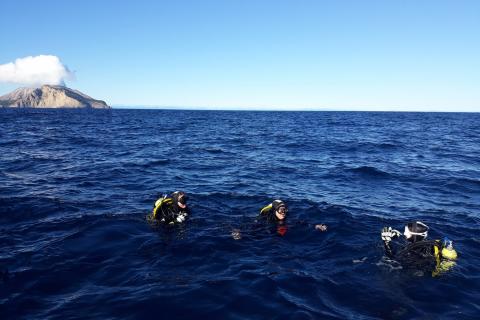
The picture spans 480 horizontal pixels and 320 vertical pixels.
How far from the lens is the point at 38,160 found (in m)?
21.5

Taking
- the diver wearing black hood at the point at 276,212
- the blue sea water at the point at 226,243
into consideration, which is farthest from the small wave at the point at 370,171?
the diver wearing black hood at the point at 276,212

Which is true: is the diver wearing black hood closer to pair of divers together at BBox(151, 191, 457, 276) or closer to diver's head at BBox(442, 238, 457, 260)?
pair of divers together at BBox(151, 191, 457, 276)

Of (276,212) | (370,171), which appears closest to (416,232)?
(276,212)

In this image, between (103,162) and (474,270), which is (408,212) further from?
(103,162)

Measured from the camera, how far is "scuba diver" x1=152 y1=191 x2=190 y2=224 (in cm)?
1095

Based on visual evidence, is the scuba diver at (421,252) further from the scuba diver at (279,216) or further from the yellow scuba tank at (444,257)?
the scuba diver at (279,216)

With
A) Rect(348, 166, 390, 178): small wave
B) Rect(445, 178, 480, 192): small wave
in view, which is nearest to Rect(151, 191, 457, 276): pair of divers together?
Rect(445, 178, 480, 192): small wave

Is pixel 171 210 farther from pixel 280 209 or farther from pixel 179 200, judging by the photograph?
pixel 280 209

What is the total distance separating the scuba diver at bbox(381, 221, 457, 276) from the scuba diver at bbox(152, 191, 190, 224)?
19.1 feet

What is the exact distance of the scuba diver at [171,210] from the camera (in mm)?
10945

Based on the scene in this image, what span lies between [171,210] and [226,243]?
2.33 meters

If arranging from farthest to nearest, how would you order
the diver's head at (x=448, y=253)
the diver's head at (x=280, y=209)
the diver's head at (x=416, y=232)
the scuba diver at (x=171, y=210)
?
the scuba diver at (x=171, y=210)
the diver's head at (x=280, y=209)
the diver's head at (x=416, y=232)
the diver's head at (x=448, y=253)

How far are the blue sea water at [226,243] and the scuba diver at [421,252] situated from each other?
0.27m

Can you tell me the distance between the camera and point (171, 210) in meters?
11.1
